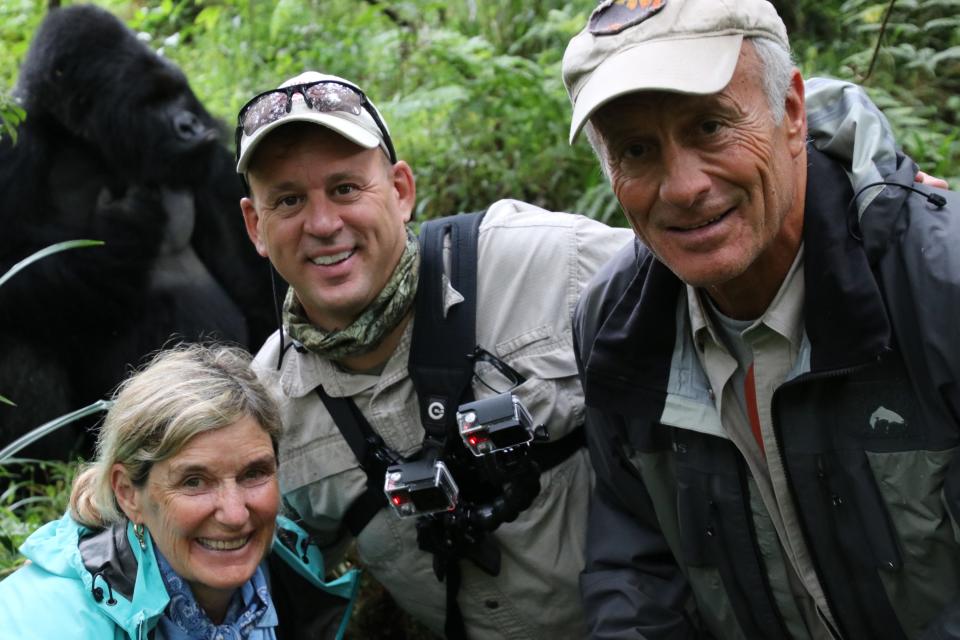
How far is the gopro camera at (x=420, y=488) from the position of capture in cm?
271

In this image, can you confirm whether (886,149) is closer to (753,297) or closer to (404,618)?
(753,297)

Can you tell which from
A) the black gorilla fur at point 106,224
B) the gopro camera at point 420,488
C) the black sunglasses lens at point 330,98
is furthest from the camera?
the black gorilla fur at point 106,224

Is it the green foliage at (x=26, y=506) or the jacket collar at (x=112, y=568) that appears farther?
the green foliage at (x=26, y=506)

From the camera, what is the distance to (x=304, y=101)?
9.23ft

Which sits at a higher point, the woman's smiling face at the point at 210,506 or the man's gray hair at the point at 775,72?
the man's gray hair at the point at 775,72

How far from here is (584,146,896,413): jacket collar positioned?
2055 millimetres

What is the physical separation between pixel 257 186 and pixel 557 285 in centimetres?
85

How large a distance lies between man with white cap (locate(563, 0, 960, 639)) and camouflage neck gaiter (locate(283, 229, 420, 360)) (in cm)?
63

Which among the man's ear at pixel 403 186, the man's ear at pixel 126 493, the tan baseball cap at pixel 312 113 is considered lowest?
the man's ear at pixel 126 493

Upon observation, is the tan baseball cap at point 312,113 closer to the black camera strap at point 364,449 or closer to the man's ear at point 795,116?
the black camera strap at point 364,449

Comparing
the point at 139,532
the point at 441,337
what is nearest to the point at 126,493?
the point at 139,532

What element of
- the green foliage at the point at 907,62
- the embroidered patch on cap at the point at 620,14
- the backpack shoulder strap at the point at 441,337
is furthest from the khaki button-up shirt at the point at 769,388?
the green foliage at the point at 907,62

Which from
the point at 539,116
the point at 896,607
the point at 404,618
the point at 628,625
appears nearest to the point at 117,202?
the point at 539,116

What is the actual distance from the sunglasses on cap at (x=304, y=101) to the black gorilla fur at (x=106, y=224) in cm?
313
